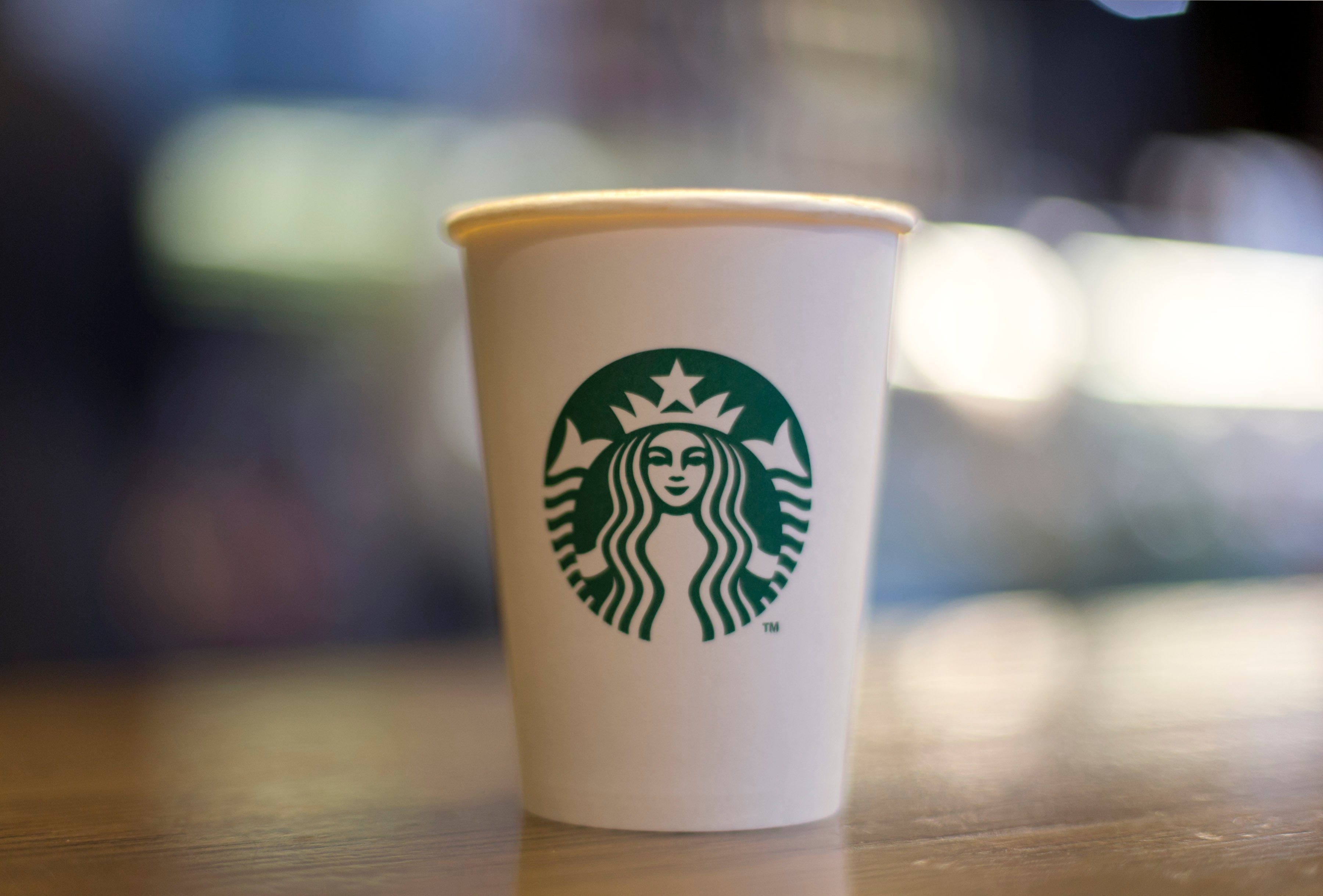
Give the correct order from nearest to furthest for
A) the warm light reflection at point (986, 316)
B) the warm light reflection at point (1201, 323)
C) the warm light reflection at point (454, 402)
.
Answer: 1. the warm light reflection at point (454, 402)
2. the warm light reflection at point (986, 316)
3. the warm light reflection at point (1201, 323)

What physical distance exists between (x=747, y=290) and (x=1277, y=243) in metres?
3.37

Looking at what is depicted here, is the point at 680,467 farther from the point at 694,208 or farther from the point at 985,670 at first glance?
the point at 985,670

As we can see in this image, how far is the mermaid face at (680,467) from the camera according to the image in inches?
24.7

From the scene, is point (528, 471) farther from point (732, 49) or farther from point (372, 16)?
point (732, 49)

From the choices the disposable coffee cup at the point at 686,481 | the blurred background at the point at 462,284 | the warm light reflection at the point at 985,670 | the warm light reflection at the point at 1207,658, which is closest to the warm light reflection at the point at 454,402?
the blurred background at the point at 462,284

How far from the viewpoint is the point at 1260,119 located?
3.42 m

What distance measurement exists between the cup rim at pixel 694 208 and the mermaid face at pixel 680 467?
120mm

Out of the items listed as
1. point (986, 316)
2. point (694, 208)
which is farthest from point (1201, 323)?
point (694, 208)

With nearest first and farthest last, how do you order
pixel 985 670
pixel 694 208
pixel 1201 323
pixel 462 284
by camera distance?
pixel 694 208 < pixel 985 670 < pixel 462 284 < pixel 1201 323

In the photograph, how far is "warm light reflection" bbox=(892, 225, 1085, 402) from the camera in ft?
9.20

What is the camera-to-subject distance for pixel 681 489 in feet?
2.06

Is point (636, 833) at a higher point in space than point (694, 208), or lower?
lower

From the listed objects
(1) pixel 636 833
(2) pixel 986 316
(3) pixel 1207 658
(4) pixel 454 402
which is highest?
(2) pixel 986 316

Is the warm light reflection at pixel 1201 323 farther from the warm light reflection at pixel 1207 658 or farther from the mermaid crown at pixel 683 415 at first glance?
the mermaid crown at pixel 683 415
